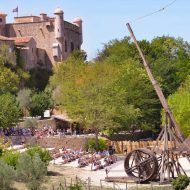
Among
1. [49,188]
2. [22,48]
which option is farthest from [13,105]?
[22,48]

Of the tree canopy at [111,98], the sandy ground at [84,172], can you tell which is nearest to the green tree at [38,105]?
the tree canopy at [111,98]

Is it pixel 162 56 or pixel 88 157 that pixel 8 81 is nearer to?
pixel 162 56

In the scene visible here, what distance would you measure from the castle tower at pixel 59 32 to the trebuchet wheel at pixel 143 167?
48109mm

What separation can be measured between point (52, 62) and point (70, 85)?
27.0m

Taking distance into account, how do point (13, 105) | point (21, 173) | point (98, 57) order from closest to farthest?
point (21, 173), point (13, 105), point (98, 57)

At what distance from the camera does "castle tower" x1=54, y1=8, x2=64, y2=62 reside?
80688mm

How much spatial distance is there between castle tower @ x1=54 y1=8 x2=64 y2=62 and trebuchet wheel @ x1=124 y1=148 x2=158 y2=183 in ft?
158

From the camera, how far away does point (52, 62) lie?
81.2 meters

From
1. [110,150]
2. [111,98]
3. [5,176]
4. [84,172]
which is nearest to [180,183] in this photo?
[5,176]

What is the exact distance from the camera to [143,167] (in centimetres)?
3325

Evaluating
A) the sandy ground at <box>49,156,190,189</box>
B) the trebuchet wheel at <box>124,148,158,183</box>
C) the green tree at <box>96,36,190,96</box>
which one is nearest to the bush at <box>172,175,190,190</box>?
the trebuchet wheel at <box>124,148,158,183</box>

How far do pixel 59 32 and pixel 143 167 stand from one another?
49774mm

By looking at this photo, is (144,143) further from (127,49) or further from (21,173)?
(127,49)

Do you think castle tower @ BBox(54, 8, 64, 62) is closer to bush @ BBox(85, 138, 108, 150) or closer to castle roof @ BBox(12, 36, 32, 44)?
castle roof @ BBox(12, 36, 32, 44)
